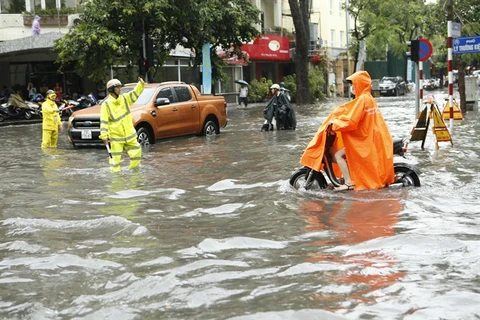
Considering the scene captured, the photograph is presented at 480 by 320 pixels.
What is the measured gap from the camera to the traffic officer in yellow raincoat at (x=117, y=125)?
13.1 metres

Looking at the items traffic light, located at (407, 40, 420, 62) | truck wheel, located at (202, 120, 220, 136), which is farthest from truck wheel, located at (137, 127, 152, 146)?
traffic light, located at (407, 40, 420, 62)

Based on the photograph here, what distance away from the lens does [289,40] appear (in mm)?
57938

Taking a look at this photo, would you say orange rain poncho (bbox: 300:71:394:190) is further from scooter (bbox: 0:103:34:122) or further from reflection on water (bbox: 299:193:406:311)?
scooter (bbox: 0:103:34:122)

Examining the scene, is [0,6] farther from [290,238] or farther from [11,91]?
[290,238]

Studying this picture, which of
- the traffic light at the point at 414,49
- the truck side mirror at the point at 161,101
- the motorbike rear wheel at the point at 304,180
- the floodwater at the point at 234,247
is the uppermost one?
the traffic light at the point at 414,49

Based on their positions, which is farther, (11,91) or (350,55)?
(350,55)

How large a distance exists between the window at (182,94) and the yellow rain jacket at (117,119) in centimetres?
702

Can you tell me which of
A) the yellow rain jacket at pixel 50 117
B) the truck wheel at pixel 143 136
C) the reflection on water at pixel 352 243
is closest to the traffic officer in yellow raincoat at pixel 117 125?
the reflection on water at pixel 352 243

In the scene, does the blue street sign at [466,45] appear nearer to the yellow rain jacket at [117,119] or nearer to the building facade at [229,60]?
the yellow rain jacket at [117,119]

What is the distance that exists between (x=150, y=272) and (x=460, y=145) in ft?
38.1

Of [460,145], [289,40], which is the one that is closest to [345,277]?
[460,145]

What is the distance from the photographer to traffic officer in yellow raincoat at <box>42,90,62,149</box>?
19.6 meters

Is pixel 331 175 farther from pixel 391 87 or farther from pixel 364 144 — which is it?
pixel 391 87

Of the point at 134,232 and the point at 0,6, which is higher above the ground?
the point at 0,6
